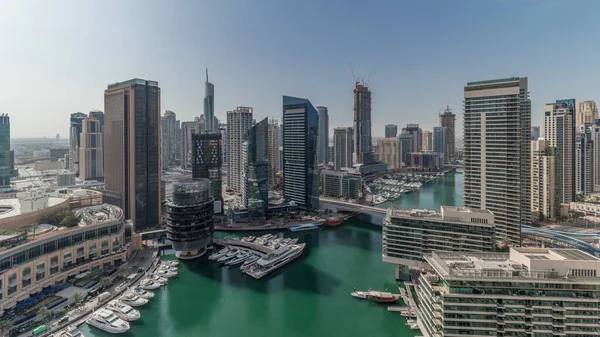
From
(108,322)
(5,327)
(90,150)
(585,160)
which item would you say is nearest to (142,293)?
(108,322)

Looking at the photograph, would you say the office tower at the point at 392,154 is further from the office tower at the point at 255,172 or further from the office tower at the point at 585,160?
the office tower at the point at 255,172

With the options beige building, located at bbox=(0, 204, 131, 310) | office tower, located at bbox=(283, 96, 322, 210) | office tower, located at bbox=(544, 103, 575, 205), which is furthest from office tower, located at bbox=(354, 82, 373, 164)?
beige building, located at bbox=(0, 204, 131, 310)

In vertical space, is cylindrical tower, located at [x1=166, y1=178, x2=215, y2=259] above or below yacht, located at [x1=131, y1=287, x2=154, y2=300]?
above

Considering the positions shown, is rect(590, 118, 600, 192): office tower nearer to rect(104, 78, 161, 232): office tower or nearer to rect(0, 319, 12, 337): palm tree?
rect(104, 78, 161, 232): office tower

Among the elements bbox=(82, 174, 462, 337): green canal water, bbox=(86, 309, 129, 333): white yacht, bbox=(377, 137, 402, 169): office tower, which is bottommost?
bbox=(82, 174, 462, 337): green canal water

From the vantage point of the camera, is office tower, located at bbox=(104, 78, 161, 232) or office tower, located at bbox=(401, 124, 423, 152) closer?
office tower, located at bbox=(104, 78, 161, 232)

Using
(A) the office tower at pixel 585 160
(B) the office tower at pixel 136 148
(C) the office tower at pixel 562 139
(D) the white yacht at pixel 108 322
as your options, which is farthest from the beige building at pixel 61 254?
(A) the office tower at pixel 585 160

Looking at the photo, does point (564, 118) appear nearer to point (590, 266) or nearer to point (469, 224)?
point (469, 224)
